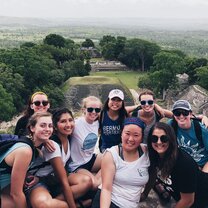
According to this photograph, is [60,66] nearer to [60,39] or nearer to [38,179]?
[60,39]

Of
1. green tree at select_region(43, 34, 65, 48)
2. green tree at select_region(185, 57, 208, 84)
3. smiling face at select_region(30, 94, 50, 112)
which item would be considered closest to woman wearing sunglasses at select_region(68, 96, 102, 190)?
smiling face at select_region(30, 94, 50, 112)

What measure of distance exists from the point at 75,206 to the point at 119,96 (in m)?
1.74

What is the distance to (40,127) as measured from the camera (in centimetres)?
414

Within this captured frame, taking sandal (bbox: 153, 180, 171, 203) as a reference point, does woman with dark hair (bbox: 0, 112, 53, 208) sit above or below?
above

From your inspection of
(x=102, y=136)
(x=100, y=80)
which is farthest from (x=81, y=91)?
(x=102, y=136)

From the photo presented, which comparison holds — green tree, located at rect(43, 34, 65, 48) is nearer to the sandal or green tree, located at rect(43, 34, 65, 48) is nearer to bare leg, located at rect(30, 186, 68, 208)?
the sandal

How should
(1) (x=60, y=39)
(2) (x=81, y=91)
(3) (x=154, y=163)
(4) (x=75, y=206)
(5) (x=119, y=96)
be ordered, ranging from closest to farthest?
1. (3) (x=154, y=163)
2. (4) (x=75, y=206)
3. (5) (x=119, y=96)
4. (2) (x=81, y=91)
5. (1) (x=60, y=39)

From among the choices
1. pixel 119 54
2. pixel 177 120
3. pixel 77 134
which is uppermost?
pixel 177 120

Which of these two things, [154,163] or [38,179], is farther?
[38,179]

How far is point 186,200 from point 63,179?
1.43 m

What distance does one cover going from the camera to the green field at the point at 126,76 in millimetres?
39487

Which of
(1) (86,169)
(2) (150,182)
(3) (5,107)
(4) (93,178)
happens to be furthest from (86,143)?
(3) (5,107)

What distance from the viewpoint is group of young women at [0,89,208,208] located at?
3.85 meters

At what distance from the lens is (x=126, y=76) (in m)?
44.1
